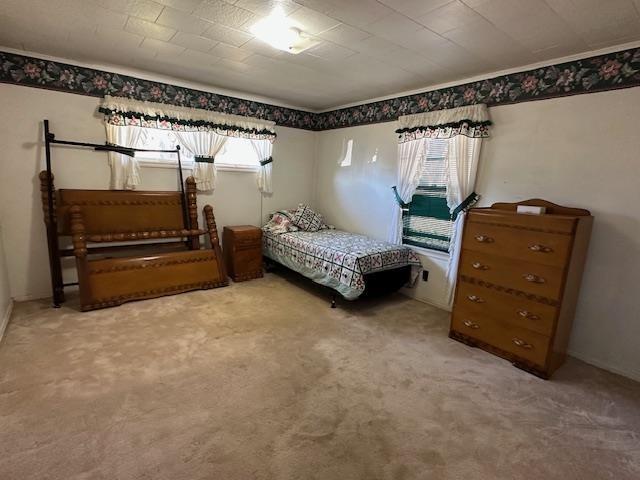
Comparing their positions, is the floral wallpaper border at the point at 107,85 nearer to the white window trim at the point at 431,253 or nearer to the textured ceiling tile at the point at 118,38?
the textured ceiling tile at the point at 118,38

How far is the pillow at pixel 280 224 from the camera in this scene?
4344mm

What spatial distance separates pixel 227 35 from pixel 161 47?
0.73 metres

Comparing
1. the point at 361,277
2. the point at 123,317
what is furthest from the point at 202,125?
the point at 361,277

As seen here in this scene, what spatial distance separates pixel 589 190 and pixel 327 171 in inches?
125

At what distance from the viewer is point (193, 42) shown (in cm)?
258

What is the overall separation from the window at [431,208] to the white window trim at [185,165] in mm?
2164

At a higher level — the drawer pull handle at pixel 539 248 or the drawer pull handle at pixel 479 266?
the drawer pull handle at pixel 539 248

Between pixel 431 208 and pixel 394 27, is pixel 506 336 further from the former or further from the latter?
pixel 394 27

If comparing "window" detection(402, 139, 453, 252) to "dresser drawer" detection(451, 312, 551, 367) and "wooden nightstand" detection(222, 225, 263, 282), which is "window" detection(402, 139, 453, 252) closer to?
"dresser drawer" detection(451, 312, 551, 367)

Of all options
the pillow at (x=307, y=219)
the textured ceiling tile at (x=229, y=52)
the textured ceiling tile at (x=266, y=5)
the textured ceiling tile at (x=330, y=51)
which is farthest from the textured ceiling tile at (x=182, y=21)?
the pillow at (x=307, y=219)

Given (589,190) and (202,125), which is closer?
(589,190)

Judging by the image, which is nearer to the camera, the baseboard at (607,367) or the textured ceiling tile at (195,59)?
the baseboard at (607,367)

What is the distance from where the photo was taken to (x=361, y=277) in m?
3.13

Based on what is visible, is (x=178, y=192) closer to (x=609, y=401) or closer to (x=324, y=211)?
(x=324, y=211)
